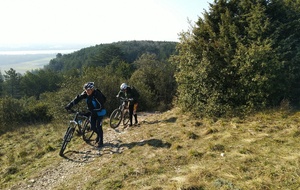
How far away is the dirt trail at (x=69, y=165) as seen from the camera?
6402 millimetres

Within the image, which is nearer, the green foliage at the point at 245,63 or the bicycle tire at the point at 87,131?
the bicycle tire at the point at 87,131

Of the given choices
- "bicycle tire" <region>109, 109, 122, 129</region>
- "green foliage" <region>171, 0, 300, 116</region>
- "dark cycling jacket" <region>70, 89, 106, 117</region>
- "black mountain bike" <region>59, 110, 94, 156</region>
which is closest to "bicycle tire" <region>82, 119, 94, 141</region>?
"black mountain bike" <region>59, 110, 94, 156</region>

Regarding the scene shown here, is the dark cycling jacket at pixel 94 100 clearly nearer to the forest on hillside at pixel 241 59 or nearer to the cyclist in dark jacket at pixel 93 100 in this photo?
the cyclist in dark jacket at pixel 93 100

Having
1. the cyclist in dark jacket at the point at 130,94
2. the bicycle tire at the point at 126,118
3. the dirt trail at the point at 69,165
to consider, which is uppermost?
the cyclist in dark jacket at the point at 130,94

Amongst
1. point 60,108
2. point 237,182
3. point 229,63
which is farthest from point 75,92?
point 237,182

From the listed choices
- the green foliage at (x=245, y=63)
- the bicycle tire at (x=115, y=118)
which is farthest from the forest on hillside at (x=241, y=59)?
the bicycle tire at (x=115, y=118)

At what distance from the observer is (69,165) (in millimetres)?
7367

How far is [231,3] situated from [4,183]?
13.5 meters

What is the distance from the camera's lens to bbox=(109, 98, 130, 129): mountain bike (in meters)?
10.9

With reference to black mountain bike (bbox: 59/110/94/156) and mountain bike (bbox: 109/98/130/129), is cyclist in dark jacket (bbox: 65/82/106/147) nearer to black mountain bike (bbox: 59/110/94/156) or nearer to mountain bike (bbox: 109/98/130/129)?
black mountain bike (bbox: 59/110/94/156)

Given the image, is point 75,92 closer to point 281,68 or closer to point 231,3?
point 231,3

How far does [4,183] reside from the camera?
6793 millimetres

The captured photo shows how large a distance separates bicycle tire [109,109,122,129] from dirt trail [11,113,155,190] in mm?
1353

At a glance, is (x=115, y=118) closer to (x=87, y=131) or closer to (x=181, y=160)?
(x=87, y=131)
